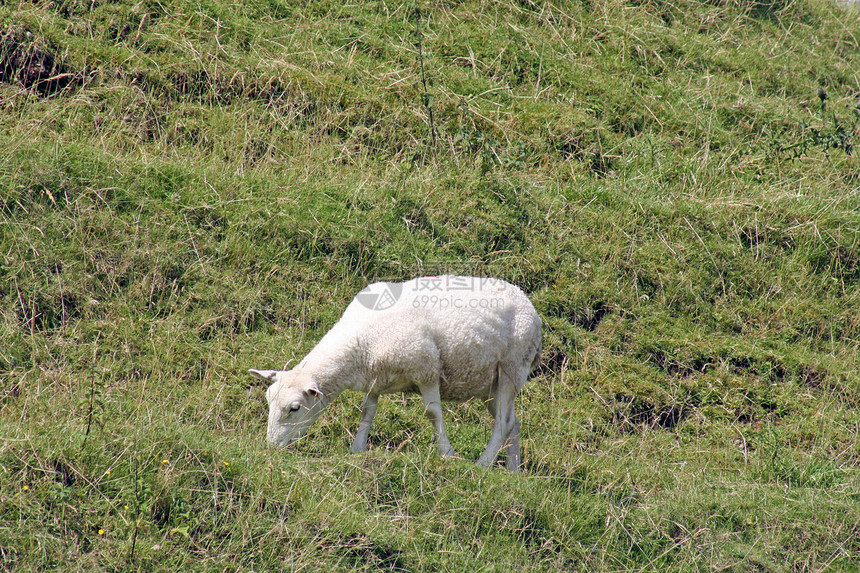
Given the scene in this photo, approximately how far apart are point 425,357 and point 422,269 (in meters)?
2.33

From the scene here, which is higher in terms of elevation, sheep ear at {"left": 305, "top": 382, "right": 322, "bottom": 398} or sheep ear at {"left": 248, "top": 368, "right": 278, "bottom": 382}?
sheep ear at {"left": 305, "top": 382, "right": 322, "bottom": 398}

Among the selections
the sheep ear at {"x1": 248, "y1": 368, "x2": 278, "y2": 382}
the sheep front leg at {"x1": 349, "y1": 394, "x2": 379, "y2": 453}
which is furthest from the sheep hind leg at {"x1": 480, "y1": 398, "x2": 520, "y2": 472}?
the sheep ear at {"x1": 248, "y1": 368, "x2": 278, "y2": 382}

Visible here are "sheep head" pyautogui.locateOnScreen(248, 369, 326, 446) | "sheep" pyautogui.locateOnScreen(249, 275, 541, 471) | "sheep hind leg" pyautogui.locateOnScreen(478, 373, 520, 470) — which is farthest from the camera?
"sheep hind leg" pyautogui.locateOnScreen(478, 373, 520, 470)

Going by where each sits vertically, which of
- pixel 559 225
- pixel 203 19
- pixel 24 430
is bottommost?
pixel 24 430

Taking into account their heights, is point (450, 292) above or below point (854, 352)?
above

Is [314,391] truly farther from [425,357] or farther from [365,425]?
[425,357]

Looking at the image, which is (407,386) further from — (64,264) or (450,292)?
(64,264)

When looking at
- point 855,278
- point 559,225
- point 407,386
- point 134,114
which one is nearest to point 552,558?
point 407,386

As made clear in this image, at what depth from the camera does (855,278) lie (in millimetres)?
9289

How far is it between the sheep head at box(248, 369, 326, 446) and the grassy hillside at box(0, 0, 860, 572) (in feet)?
0.50

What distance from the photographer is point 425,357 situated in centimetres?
597

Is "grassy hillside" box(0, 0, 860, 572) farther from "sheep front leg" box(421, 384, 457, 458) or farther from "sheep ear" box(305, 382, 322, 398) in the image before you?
"sheep ear" box(305, 382, 322, 398)

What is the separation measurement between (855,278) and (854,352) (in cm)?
122

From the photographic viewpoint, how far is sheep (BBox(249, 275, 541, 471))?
Result: 5.88 metres
